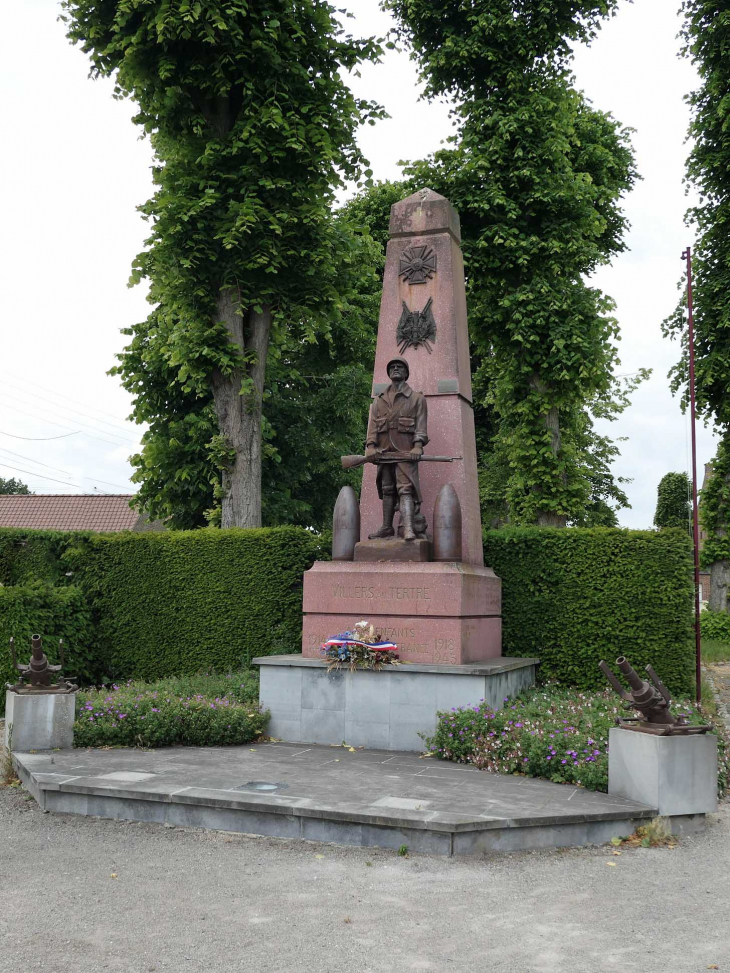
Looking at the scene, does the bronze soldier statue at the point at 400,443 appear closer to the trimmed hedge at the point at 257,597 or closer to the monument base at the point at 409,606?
the monument base at the point at 409,606

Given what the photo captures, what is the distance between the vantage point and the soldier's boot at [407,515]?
1067 centimetres

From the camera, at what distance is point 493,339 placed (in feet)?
65.7

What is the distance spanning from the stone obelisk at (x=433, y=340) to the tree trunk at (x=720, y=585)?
11975 mm

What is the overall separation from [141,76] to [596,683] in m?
11.1

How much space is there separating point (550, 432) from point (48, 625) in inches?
434

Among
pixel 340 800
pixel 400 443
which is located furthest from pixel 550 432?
pixel 340 800

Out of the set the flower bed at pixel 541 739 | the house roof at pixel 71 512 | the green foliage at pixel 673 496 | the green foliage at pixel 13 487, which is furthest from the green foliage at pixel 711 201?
the green foliage at pixel 13 487

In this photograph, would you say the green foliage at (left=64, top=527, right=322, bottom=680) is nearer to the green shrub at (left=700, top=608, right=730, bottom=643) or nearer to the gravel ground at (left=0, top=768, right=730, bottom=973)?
the gravel ground at (left=0, top=768, right=730, bottom=973)

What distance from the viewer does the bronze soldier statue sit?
1076 cm

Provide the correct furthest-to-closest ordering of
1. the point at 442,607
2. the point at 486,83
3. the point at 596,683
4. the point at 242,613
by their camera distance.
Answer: the point at 486,83 → the point at 242,613 → the point at 596,683 → the point at 442,607

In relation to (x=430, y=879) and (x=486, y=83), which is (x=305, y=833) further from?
(x=486, y=83)

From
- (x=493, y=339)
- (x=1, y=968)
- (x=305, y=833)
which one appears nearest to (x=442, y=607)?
(x=305, y=833)

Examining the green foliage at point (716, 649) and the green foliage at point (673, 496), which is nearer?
the green foliage at point (716, 649)

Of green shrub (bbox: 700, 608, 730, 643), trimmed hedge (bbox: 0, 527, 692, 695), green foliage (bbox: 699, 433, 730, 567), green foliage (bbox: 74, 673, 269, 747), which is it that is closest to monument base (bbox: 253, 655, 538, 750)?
green foliage (bbox: 74, 673, 269, 747)
